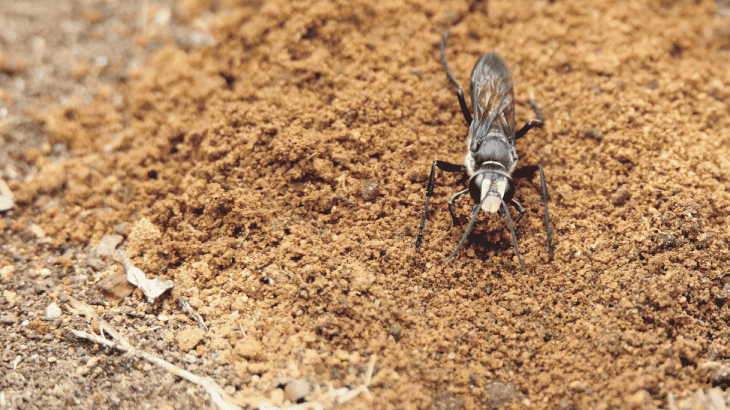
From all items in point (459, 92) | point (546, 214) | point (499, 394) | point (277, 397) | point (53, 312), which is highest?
point (459, 92)

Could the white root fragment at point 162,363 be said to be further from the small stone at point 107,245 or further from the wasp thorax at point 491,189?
the wasp thorax at point 491,189

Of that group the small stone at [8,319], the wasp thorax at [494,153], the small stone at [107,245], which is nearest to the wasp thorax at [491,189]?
the wasp thorax at [494,153]

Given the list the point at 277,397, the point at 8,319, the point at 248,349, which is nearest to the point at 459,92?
the point at 248,349

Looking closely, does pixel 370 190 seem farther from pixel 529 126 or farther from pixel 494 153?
pixel 529 126

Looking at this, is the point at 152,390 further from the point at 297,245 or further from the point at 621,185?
the point at 621,185

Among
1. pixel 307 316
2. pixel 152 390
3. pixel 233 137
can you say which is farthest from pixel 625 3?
pixel 152 390

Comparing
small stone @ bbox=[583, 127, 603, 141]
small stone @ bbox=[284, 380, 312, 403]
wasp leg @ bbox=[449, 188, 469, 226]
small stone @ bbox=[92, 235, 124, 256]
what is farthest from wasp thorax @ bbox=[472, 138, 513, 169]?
small stone @ bbox=[92, 235, 124, 256]

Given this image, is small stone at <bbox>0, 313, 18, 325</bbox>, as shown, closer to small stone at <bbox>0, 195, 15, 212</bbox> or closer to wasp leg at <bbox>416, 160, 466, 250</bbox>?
small stone at <bbox>0, 195, 15, 212</bbox>
